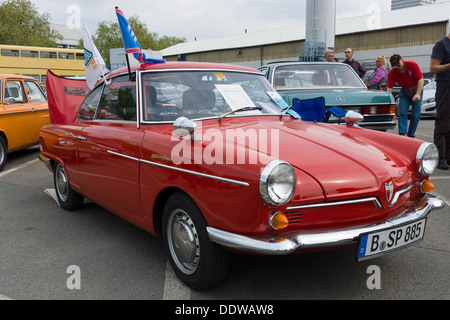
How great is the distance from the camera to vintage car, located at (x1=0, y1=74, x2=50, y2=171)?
7586 mm

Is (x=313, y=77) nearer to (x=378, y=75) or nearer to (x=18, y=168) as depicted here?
(x=378, y=75)

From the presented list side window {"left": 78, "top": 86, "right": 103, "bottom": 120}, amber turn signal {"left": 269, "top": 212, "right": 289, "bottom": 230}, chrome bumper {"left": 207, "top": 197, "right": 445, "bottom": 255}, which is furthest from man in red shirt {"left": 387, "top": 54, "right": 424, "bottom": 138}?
amber turn signal {"left": 269, "top": 212, "right": 289, "bottom": 230}

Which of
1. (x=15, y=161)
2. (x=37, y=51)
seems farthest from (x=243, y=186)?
(x=37, y=51)

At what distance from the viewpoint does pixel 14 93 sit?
809 centimetres

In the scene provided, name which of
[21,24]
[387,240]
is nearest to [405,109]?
[387,240]

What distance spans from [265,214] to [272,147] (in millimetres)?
546

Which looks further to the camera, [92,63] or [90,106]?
[92,63]

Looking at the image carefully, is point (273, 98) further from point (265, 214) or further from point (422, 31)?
point (422, 31)

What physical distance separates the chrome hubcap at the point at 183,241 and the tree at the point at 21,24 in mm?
45753

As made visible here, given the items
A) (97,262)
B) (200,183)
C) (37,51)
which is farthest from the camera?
(37,51)

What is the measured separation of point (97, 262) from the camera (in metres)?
3.37

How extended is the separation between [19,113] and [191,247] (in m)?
6.43

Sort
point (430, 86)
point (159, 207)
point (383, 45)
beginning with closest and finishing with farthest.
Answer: point (159, 207)
point (430, 86)
point (383, 45)

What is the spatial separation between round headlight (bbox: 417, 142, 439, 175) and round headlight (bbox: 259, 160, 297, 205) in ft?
3.77
